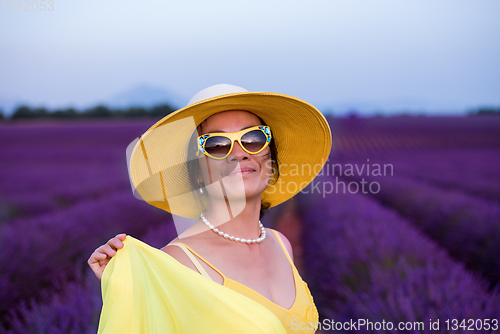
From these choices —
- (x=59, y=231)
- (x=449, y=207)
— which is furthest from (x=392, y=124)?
(x=59, y=231)

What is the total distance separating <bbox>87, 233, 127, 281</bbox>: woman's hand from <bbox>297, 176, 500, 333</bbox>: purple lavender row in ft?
5.12

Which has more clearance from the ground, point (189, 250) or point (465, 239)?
point (189, 250)

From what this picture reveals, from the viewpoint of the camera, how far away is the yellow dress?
88 cm

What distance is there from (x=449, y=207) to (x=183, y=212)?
505cm

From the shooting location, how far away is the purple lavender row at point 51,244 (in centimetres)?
304

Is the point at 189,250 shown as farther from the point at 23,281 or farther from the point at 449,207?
the point at 449,207

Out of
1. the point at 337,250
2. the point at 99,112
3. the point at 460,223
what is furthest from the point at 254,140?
the point at 99,112

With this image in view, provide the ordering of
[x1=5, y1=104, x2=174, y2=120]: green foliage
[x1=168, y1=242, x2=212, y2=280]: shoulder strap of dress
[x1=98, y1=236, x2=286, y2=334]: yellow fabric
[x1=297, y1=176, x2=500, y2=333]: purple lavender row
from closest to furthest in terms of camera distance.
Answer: [x1=98, y1=236, x2=286, y2=334]: yellow fabric
[x1=168, y1=242, x2=212, y2=280]: shoulder strap of dress
[x1=297, y1=176, x2=500, y2=333]: purple lavender row
[x1=5, y1=104, x2=174, y2=120]: green foliage

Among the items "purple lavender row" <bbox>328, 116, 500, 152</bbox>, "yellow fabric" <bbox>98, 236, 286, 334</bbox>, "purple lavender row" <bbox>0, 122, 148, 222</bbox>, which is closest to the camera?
"yellow fabric" <bbox>98, 236, 286, 334</bbox>

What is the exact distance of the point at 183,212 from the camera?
1523 millimetres

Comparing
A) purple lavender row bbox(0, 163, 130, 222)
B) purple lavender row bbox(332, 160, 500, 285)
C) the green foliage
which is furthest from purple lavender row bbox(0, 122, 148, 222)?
the green foliage

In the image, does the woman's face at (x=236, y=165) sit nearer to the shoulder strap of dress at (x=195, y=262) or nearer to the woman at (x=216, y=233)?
the woman at (x=216, y=233)

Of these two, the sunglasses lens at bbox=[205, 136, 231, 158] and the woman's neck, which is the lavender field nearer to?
the woman's neck

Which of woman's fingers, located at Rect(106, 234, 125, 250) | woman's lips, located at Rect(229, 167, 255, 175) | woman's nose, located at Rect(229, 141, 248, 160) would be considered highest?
woman's nose, located at Rect(229, 141, 248, 160)
